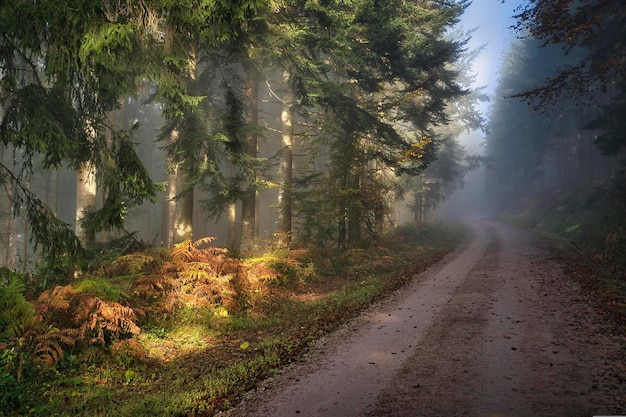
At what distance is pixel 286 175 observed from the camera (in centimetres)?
1702

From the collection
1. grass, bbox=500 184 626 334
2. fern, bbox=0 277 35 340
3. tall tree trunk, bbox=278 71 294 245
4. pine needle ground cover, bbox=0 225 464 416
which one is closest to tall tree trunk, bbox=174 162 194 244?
pine needle ground cover, bbox=0 225 464 416

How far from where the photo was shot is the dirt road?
14.9 feet

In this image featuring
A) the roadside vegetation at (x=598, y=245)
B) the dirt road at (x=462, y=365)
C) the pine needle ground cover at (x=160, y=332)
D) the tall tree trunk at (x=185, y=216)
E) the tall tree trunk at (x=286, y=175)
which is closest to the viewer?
the dirt road at (x=462, y=365)

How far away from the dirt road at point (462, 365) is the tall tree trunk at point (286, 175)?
7.38m

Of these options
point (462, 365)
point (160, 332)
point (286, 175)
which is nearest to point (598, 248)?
point (286, 175)

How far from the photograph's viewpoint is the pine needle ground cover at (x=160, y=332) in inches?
200

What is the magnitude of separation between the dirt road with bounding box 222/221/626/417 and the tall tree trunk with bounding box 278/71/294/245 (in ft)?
24.2

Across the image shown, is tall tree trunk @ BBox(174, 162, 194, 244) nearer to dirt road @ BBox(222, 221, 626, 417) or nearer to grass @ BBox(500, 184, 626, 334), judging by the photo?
dirt road @ BBox(222, 221, 626, 417)

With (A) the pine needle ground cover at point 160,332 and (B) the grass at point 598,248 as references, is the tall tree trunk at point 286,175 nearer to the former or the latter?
(A) the pine needle ground cover at point 160,332

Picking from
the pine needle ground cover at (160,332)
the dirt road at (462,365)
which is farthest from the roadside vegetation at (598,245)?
the pine needle ground cover at (160,332)

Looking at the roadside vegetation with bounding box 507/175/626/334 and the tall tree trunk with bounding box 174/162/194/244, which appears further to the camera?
the tall tree trunk with bounding box 174/162/194/244

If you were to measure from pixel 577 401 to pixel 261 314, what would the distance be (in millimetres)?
6792

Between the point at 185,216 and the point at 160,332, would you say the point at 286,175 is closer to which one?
the point at 185,216

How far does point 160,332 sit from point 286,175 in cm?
1049
